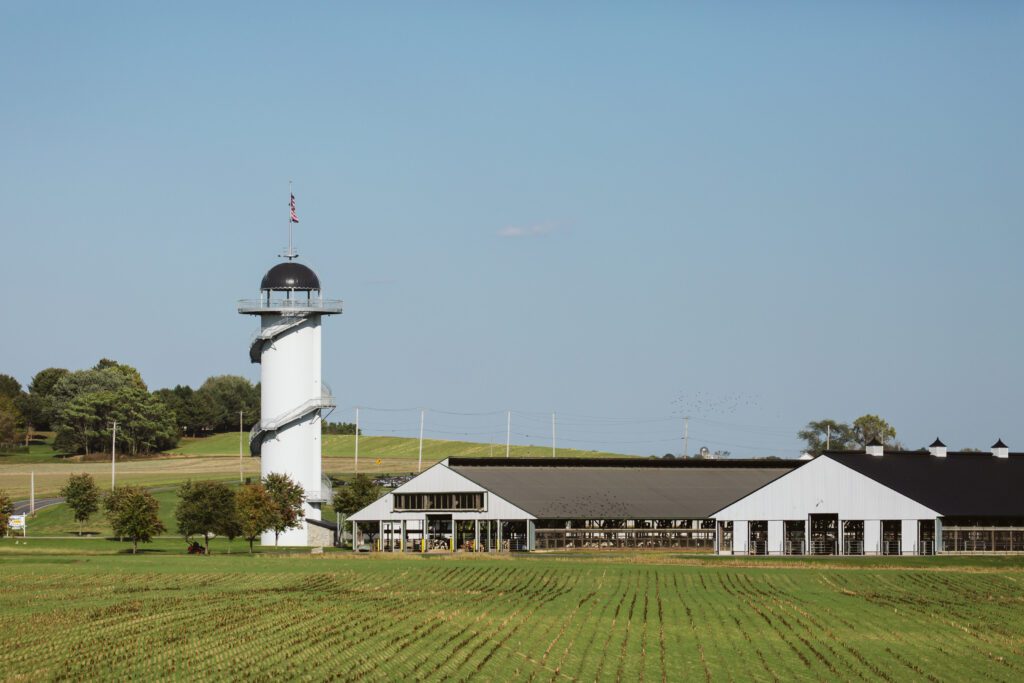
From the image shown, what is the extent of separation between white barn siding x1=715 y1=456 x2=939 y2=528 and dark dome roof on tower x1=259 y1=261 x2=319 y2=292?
3407 cm

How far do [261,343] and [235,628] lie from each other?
57854 mm

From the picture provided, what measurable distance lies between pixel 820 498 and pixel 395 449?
96.9 meters

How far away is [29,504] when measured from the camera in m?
122

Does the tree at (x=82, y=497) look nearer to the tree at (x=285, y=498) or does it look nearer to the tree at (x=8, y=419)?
the tree at (x=285, y=498)

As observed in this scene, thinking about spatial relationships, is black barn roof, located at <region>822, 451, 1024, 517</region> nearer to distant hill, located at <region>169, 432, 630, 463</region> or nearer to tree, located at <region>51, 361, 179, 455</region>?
distant hill, located at <region>169, 432, 630, 463</region>

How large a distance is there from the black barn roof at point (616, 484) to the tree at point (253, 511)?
12272 mm

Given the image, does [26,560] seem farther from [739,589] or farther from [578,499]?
[739,589]

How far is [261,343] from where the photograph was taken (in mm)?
104312

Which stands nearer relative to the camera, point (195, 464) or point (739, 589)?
point (739, 589)

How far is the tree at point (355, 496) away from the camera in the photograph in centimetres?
10538

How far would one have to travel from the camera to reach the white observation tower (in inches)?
4055

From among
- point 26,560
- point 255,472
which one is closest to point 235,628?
point 26,560

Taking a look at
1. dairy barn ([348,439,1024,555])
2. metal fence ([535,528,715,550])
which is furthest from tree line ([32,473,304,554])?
metal fence ([535,528,715,550])

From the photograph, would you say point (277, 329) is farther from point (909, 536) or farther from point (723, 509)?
point (909, 536)
